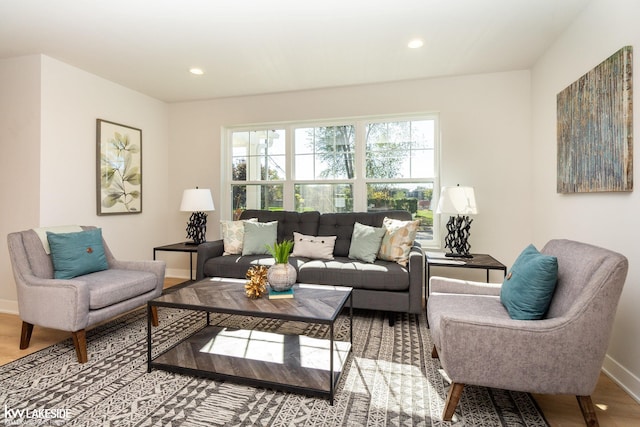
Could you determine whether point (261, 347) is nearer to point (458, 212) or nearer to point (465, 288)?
point (465, 288)

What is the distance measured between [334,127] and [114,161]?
263cm

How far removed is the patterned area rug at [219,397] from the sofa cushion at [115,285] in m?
0.36

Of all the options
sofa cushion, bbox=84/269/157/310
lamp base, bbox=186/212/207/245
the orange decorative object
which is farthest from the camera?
lamp base, bbox=186/212/207/245

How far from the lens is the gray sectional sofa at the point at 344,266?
9.34 ft

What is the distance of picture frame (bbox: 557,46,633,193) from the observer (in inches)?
75.7

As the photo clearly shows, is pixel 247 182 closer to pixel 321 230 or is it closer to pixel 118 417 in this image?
pixel 321 230

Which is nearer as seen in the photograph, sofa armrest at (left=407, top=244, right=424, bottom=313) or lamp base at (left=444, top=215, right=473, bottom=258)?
sofa armrest at (left=407, top=244, right=424, bottom=313)

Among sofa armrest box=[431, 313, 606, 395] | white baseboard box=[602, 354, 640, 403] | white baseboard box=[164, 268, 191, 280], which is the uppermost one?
sofa armrest box=[431, 313, 606, 395]

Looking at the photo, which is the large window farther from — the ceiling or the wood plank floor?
the wood plank floor

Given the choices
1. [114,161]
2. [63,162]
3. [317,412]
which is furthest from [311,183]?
[317,412]

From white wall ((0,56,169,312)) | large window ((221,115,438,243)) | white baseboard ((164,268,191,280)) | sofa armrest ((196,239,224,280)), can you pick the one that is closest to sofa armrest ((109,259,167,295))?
sofa armrest ((196,239,224,280))

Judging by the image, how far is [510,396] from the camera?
1.88m

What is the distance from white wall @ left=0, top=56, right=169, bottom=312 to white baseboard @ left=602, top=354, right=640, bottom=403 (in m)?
4.61

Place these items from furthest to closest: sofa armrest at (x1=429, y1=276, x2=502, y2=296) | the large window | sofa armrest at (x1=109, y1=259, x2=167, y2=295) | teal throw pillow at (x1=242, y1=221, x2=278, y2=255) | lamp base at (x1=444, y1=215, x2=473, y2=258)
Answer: the large window, teal throw pillow at (x1=242, y1=221, x2=278, y2=255), lamp base at (x1=444, y1=215, x2=473, y2=258), sofa armrest at (x1=109, y1=259, x2=167, y2=295), sofa armrest at (x1=429, y1=276, x2=502, y2=296)
